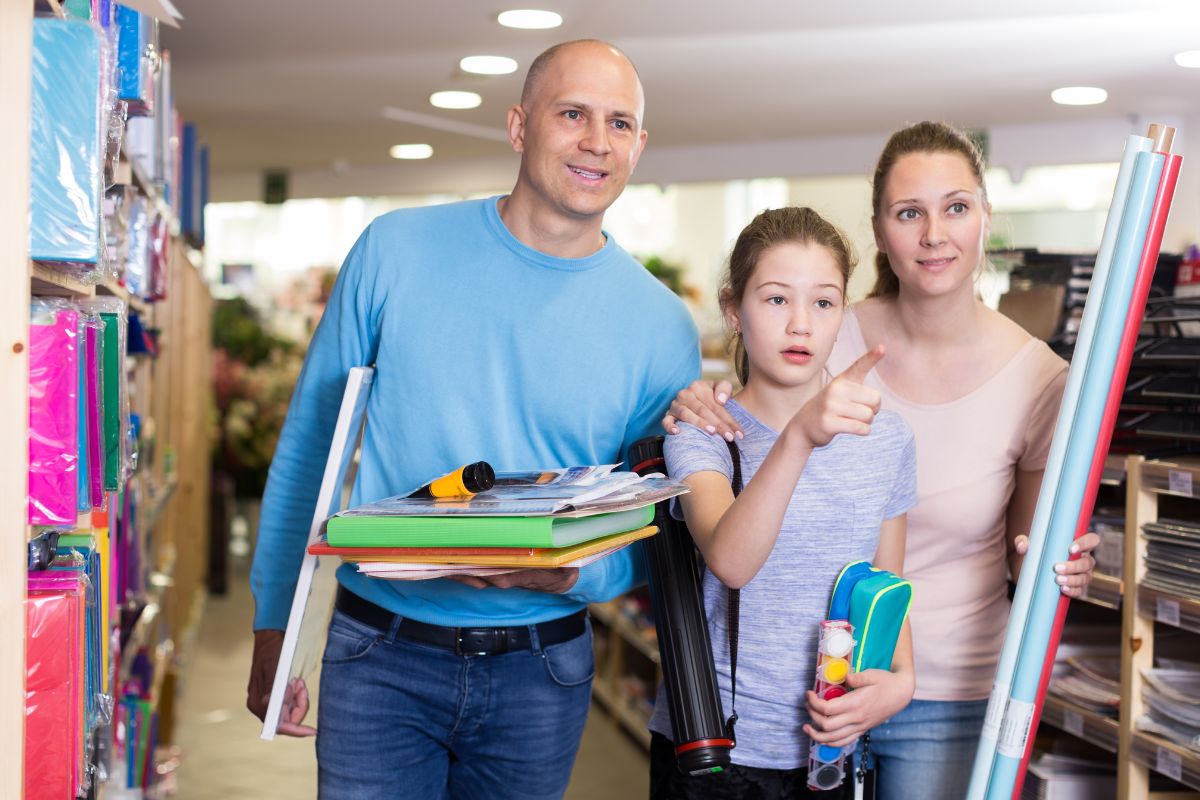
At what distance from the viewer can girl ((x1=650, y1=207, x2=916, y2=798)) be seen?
1680 millimetres

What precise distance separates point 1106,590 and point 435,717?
5.17 feet

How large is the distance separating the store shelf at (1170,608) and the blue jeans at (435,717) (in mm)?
1257

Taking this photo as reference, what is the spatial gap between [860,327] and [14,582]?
4.38ft

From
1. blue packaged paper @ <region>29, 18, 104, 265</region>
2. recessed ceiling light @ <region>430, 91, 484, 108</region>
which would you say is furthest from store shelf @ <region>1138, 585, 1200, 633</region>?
recessed ceiling light @ <region>430, 91, 484, 108</region>

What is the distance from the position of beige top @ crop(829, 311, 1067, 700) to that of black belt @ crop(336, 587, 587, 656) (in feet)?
1.85

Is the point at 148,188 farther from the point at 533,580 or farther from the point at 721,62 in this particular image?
the point at 721,62

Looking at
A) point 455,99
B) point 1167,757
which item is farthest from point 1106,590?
point 455,99

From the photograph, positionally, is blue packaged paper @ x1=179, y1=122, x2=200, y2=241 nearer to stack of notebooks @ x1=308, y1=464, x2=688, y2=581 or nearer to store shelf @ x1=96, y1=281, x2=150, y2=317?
store shelf @ x1=96, y1=281, x2=150, y2=317

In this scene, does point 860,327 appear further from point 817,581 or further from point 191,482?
point 191,482

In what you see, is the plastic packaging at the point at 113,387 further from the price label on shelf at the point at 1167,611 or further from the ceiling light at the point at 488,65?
the ceiling light at the point at 488,65

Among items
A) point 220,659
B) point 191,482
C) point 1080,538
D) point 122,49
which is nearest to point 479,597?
point 1080,538

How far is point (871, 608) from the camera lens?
1.59 metres

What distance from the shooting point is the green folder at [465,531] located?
57.6 inches

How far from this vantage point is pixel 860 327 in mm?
2082
